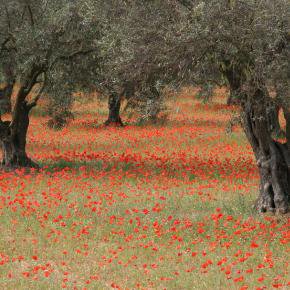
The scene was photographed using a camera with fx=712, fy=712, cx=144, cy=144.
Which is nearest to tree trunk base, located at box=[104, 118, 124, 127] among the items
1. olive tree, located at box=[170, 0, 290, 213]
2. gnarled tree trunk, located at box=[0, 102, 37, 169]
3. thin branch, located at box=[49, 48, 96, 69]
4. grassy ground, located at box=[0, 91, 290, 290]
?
grassy ground, located at box=[0, 91, 290, 290]

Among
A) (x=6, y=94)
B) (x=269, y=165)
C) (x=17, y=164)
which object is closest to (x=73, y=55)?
(x=17, y=164)

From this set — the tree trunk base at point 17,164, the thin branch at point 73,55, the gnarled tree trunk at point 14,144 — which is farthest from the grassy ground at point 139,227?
the thin branch at point 73,55

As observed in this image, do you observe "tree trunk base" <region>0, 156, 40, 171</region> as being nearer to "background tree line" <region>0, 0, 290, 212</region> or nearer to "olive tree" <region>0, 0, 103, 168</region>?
"olive tree" <region>0, 0, 103, 168</region>

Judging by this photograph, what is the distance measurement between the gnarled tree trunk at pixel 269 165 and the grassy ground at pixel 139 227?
399 mm

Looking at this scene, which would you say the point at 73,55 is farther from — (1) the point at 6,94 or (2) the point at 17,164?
(1) the point at 6,94

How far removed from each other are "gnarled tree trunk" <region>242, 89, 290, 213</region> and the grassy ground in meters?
0.40

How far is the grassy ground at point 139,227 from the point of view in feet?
34.0

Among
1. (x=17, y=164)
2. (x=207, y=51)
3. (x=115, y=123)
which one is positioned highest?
(x=207, y=51)

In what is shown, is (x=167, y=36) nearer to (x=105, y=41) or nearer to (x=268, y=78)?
(x=268, y=78)

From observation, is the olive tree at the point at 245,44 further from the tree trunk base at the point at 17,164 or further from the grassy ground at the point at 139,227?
the tree trunk base at the point at 17,164

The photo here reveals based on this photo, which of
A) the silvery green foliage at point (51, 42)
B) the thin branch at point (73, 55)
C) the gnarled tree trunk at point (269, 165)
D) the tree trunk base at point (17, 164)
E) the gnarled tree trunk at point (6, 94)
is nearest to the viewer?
the gnarled tree trunk at point (269, 165)

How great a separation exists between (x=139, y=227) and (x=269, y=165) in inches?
116

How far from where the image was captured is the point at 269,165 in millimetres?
14094

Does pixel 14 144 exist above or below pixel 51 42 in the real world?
below
